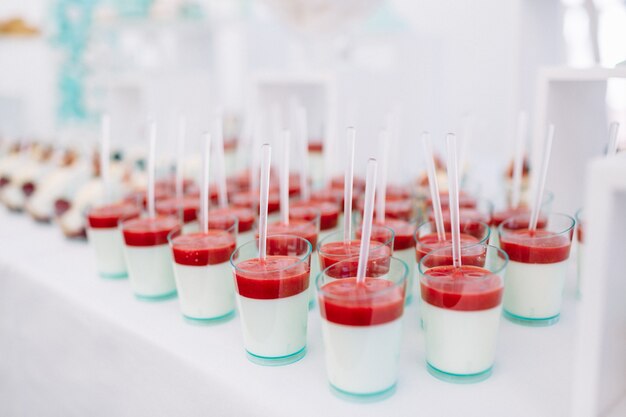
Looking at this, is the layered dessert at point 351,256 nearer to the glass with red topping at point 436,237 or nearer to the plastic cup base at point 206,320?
the glass with red topping at point 436,237

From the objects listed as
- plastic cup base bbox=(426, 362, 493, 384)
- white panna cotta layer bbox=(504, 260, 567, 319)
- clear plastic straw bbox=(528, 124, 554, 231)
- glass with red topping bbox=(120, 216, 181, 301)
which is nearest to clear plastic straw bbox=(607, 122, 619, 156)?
clear plastic straw bbox=(528, 124, 554, 231)

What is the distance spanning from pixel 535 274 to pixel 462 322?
23 cm

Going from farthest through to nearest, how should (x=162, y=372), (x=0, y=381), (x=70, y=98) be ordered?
(x=70, y=98) < (x=0, y=381) < (x=162, y=372)

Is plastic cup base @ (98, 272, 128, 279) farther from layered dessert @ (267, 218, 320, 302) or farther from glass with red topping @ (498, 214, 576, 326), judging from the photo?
glass with red topping @ (498, 214, 576, 326)

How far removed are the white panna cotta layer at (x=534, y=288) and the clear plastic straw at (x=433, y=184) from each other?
0.13 meters

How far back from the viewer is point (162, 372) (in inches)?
35.7

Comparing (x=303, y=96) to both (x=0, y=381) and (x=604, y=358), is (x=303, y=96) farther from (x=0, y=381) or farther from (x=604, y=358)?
(x=604, y=358)

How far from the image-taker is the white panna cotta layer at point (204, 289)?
0.96m

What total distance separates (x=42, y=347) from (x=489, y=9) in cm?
281

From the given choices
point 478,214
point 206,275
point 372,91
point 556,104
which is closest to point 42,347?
point 206,275

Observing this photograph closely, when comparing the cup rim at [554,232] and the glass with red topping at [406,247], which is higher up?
the cup rim at [554,232]

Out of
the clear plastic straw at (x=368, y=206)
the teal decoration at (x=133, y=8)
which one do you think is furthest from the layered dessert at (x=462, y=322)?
the teal decoration at (x=133, y=8)

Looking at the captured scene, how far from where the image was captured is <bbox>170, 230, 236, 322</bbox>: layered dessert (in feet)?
3.13

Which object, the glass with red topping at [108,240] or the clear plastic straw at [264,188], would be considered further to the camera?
the glass with red topping at [108,240]
